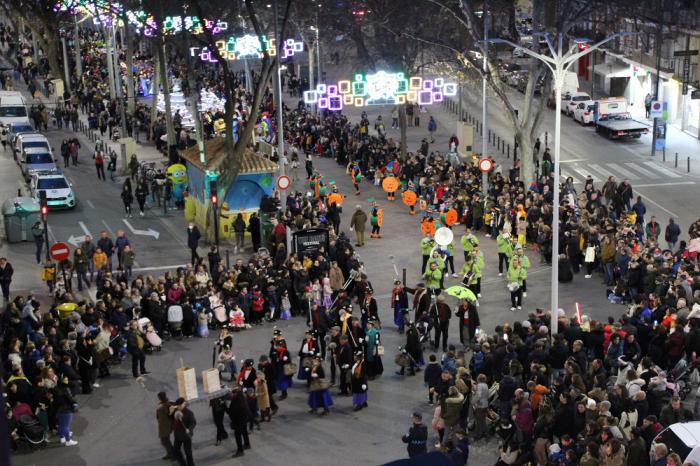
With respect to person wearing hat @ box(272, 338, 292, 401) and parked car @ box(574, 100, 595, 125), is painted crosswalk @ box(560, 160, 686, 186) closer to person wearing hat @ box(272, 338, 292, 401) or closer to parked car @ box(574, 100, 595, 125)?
parked car @ box(574, 100, 595, 125)

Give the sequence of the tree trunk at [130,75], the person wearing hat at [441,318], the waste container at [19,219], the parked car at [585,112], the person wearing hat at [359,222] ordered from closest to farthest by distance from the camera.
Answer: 1. the person wearing hat at [441,318]
2. the person wearing hat at [359,222]
3. the waste container at [19,219]
4. the tree trunk at [130,75]
5. the parked car at [585,112]

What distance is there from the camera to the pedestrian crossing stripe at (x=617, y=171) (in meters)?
45.9

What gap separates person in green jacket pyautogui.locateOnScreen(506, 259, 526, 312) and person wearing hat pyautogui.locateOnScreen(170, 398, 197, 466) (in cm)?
1119

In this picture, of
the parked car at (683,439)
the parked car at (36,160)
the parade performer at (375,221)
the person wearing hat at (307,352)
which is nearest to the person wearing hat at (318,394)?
the person wearing hat at (307,352)

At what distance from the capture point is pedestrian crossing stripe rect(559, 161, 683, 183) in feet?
151

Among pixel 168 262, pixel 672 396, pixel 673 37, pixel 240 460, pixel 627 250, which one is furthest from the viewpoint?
pixel 673 37

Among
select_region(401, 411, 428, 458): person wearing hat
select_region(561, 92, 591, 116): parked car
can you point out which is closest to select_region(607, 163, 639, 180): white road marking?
select_region(561, 92, 591, 116): parked car

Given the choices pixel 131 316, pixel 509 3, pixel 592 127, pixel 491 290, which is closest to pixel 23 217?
pixel 131 316

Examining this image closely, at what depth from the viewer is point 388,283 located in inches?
1252

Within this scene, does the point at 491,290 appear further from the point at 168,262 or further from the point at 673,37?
the point at 673,37

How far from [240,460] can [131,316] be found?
7337 mm

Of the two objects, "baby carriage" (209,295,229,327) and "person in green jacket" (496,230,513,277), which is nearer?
"baby carriage" (209,295,229,327)

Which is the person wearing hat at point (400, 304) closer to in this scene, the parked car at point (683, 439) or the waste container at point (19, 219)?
the parked car at point (683, 439)

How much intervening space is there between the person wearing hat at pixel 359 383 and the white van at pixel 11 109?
40.4 meters
